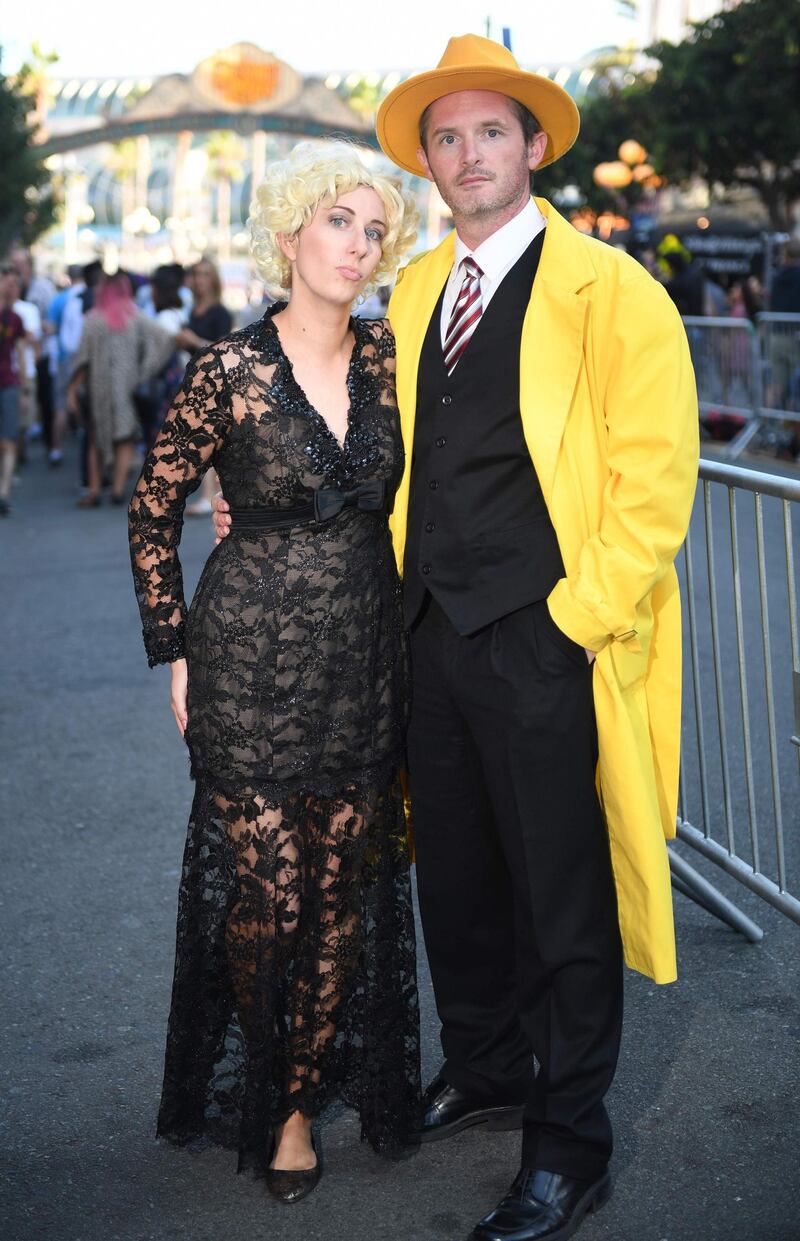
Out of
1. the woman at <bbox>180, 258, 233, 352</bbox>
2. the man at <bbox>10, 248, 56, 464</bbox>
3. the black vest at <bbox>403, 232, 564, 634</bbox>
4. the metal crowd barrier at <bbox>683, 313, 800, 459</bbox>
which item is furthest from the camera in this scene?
the man at <bbox>10, 248, 56, 464</bbox>

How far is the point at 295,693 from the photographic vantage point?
119 inches

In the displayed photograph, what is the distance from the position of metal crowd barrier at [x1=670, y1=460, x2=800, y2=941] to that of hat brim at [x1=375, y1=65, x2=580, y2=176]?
0.89 m

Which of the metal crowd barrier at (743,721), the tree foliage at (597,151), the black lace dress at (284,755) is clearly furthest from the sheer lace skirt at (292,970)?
the tree foliage at (597,151)

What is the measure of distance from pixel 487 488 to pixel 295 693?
55cm

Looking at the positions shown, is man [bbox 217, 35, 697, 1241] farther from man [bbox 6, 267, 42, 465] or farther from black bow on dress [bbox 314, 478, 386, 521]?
man [bbox 6, 267, 42, 465]

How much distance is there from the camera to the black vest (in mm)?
2879

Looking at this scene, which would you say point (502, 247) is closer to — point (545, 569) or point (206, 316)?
point (545, 569)

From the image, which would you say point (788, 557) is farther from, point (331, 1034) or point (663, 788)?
point (331, 1034)

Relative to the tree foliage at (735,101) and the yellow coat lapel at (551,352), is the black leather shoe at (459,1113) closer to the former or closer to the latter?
the yellow coat lapel at (551,352)

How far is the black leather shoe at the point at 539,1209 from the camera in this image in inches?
113

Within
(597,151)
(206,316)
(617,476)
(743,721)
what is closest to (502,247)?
(617,476)

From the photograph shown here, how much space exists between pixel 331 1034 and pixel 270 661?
0.79 meters

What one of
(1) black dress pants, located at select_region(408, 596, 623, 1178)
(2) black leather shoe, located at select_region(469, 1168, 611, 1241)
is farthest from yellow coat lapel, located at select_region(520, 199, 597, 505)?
(2) black leather shoe, located at select_region(469, 1168, 611, 1241)

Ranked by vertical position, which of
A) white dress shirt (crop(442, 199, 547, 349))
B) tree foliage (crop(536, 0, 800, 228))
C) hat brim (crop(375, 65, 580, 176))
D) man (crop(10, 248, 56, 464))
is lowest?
white dress shirt (crop(442, 199, 547, 349))
